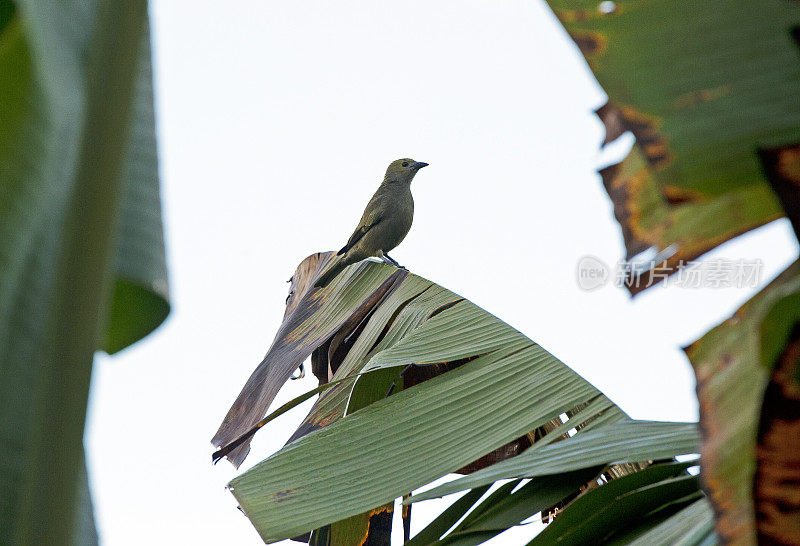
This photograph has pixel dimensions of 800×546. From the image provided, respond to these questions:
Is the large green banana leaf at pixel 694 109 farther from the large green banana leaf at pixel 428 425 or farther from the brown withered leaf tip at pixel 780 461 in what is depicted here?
the large green banana leaf at pixel 428 425

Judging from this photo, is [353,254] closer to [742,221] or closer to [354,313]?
[354,313]

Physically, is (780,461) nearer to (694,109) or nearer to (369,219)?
(694,109)

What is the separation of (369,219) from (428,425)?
3.34 metres

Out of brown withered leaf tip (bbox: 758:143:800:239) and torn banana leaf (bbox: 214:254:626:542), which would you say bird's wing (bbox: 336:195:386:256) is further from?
brown withered leaf tip (bbox: 758:143:800:239)

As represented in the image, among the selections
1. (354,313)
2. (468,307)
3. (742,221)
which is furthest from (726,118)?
(354,313)

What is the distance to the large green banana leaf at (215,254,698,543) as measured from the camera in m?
1.08

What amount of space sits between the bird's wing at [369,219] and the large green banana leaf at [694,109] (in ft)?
12.0

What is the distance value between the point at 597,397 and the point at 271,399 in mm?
713

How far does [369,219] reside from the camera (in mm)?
4570

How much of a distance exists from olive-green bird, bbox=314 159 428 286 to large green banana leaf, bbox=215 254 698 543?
8.26 feet

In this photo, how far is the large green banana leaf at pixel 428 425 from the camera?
1084 mm

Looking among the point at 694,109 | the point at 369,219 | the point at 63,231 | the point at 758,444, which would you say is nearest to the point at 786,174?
the point at 694,109

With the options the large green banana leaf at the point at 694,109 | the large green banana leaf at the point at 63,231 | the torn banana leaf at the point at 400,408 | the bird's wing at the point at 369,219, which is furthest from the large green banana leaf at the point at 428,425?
the bird's wing at the point at 369,219

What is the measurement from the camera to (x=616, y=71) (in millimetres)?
629
